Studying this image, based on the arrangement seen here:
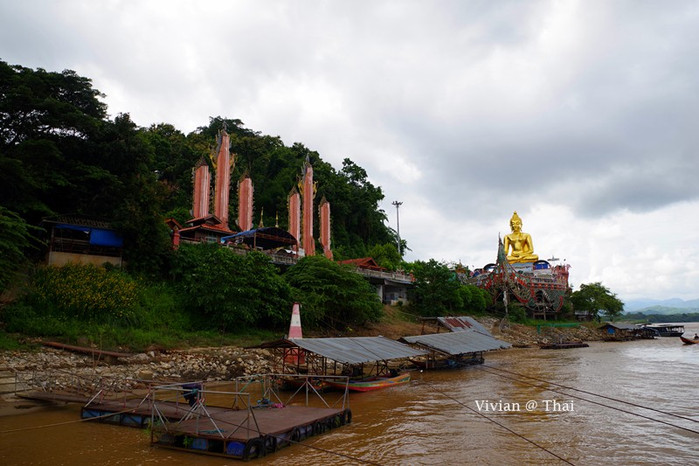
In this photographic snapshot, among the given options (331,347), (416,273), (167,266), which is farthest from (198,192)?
(331,347)

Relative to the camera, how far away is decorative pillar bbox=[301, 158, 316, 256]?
45656 mm

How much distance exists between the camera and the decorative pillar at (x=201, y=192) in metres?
40.9

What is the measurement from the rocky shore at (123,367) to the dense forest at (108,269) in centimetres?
196

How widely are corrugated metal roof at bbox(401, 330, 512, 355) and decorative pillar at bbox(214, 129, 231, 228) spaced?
2186 centimetres

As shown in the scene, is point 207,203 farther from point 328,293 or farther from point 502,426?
point 502,426

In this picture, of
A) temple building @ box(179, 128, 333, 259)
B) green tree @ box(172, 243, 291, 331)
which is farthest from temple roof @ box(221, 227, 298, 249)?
green tree @ box(172, 243, 291, 331)

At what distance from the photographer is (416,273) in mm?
49000

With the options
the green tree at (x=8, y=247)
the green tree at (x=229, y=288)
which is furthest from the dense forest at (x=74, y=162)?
the green tree at (x=8, y=247)

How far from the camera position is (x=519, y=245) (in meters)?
72.4

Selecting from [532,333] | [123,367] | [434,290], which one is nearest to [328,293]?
[123,367]

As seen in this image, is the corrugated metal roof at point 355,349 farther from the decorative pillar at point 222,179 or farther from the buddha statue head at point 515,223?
the buddha statue head at point 515,223

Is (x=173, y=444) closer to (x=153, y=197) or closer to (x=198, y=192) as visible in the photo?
(x=153, y=197)

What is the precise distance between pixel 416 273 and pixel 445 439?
36453mm

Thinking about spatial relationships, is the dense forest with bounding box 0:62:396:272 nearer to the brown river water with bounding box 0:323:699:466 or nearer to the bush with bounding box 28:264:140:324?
the bush with bounding box 28:264:140:324
